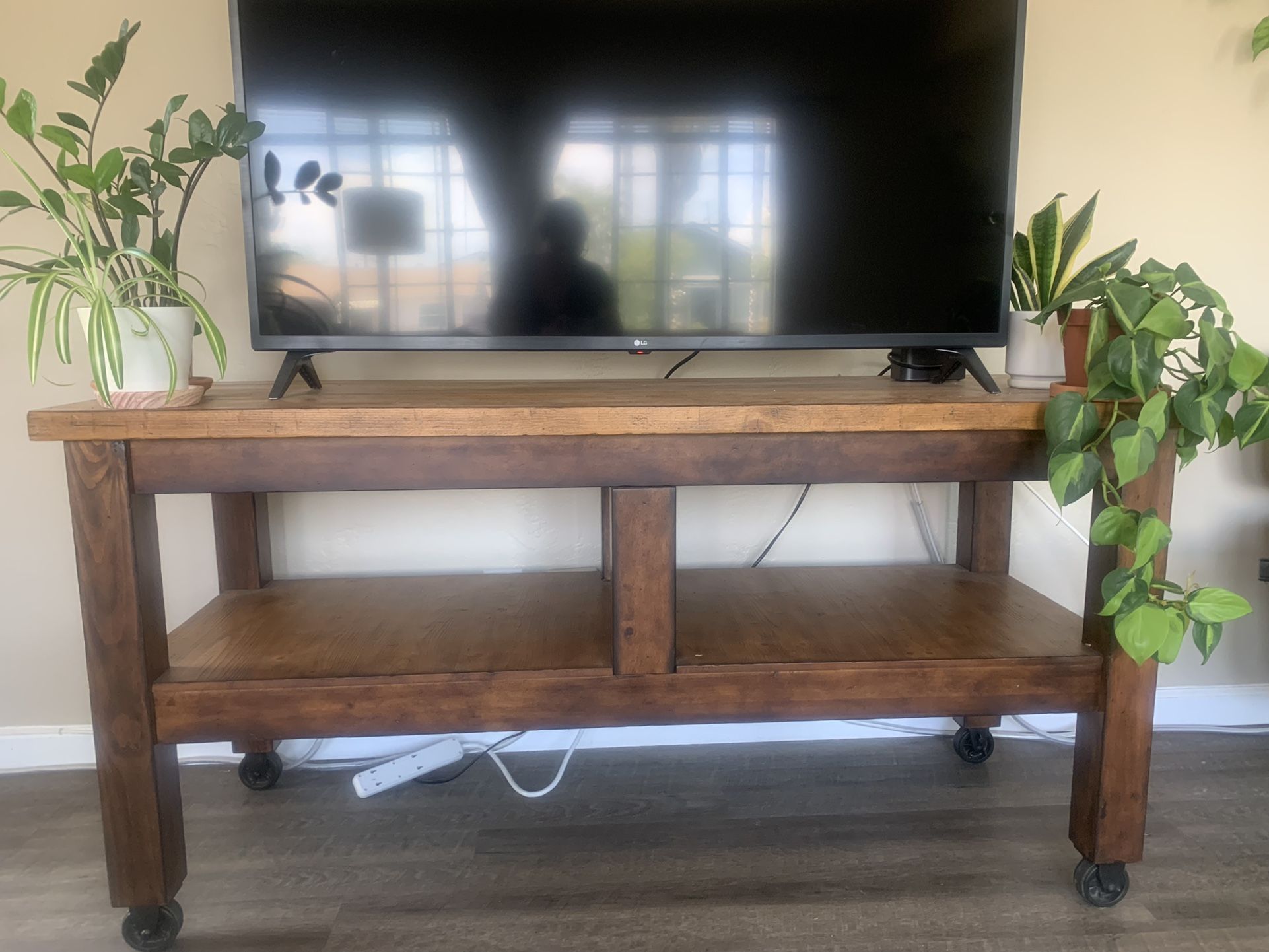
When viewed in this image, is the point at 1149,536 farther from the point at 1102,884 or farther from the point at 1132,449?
the point at 1102,884

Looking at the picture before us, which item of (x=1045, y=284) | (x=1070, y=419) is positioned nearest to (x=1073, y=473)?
(x=1070, y=419)

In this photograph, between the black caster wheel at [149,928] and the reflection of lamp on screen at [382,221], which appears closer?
the black caster wheel at [149,928]

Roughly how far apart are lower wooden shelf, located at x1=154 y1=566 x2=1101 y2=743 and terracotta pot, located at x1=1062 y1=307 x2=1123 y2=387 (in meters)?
0.34

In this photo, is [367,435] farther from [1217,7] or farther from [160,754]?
[1217,7]

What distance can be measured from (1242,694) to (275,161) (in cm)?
184

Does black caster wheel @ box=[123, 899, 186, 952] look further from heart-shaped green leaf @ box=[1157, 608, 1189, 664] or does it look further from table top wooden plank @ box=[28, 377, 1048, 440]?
heart-shaped green leaf @ box=[1157, 608, 1189, 664]

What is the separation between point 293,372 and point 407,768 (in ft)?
2.21

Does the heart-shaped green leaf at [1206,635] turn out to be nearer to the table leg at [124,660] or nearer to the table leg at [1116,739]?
the table leg at [1116,739]

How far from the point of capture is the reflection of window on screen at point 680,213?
43.7 inches

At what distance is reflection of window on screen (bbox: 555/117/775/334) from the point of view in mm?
1110

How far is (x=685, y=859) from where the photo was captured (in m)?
1.16

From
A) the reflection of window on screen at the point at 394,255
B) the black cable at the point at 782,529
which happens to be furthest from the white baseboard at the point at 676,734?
the reflection of window on screen at the point at 394,255

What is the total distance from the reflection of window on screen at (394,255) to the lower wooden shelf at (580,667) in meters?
0.41

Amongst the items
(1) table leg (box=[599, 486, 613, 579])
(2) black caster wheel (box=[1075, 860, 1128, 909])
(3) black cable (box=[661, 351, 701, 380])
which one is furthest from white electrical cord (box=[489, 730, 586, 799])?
(2) black caster wheel (box=[1075, 860, 1128, 909])
